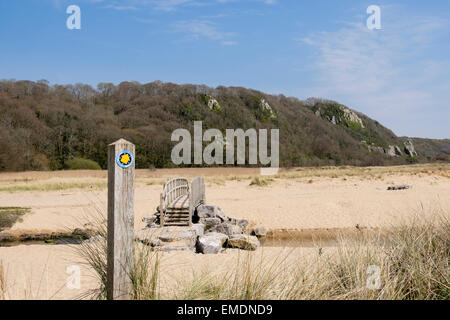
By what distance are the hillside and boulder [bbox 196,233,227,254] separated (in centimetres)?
3522

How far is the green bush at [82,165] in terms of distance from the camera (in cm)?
4437

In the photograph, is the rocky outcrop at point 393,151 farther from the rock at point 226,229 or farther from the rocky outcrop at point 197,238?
the rocky outcrop at point 197,238

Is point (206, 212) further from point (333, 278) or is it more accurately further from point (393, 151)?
point (393, 151)

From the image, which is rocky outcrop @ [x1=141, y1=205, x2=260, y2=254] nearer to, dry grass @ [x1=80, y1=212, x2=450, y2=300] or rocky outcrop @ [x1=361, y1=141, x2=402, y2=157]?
dry grass @ [x1=80, y1=212, x2=450, y2=300]

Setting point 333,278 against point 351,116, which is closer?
point 333,278

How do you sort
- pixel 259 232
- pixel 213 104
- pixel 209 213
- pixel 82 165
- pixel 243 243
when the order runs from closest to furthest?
1. pixel 243 243
2. pixel 259 232
3. pixel 209 213
4. pixel 82 165
5. pixel 213 104

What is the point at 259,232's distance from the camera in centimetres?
1385

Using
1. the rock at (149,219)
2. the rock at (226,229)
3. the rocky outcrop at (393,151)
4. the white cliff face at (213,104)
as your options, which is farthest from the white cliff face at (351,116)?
the rock at (226,229)

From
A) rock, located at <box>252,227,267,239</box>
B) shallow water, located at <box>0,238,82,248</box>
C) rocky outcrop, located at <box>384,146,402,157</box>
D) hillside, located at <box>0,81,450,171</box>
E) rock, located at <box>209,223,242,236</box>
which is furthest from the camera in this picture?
rocky outcrop, located at <box>384,146,402,157</box>

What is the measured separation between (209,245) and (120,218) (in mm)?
6938

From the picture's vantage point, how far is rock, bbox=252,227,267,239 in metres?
13.8

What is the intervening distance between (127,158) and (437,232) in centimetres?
468

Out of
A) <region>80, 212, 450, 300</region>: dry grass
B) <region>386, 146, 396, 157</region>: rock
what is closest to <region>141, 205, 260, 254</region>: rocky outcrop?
<region>80, 212, 450, 300</region>: dry grass

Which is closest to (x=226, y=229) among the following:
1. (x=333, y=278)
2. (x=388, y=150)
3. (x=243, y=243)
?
(x=243, y=243)
